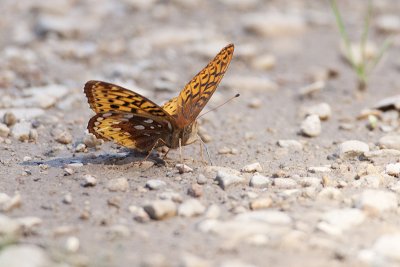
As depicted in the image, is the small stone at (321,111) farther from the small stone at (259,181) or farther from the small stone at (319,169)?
the small stone at (259,181)

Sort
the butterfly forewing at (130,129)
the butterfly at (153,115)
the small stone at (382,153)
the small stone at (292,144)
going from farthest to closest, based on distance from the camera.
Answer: the small stone at (292,144)
the small stone at (382,153)
the butterfly forewing at (130,129)
the butterfly at (153,115)

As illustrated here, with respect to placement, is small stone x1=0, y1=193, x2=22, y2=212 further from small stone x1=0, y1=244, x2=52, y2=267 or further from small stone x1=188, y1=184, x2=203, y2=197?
small stone x1=188, y1=184, x2=203, y2=197

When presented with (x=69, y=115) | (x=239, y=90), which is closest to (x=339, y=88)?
(x=239, y=90)

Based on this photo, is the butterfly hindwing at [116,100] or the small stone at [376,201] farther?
the butterfly hindwing at [116,100]

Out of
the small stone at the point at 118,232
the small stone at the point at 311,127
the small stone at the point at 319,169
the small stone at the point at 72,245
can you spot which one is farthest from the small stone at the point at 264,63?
the small stone at the point at 72,245

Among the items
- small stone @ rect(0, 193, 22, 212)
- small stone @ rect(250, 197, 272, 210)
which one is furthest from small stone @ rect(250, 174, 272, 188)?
small stone @ rect(0, 193, 22, 212)

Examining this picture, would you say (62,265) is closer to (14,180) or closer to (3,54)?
(14,180)

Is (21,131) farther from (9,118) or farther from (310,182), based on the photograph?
(310,182)
